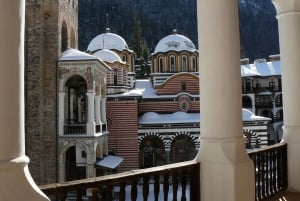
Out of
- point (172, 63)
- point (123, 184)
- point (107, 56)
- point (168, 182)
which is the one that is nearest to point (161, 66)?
point (172, 63)

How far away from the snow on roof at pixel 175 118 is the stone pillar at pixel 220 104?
21962mm

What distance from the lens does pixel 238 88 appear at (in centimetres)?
372

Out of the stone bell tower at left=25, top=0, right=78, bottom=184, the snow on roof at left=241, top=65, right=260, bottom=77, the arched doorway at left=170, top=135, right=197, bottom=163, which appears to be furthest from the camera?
the snow on roof at left=241, top=65, right=260, bottom=77

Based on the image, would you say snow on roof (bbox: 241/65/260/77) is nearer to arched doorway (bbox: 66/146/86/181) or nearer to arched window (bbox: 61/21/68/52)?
arched window (bbox: 61/21/68/52)

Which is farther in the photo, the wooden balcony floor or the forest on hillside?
the forest on hillside

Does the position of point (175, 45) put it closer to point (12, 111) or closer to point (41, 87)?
point (41, 87)

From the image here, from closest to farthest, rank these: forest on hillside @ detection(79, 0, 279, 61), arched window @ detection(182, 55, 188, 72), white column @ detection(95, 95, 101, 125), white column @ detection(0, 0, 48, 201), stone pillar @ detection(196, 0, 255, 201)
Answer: white column @ detection(0, 0, 48, 201), stone pillar @ detection(196, 0, 255, 201), white column @ detection(95, 95, 101, 125), arched window @ detection(182, 55, 188, 72), forest on hillside @ detection(79, 0, 279, 61)

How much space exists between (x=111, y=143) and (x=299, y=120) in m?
21.2

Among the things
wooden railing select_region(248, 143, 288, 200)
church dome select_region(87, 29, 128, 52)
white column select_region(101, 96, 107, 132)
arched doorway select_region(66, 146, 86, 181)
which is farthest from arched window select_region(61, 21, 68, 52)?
wooden railing select_region(248, 143, 288, 200)

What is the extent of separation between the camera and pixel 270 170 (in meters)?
4.98

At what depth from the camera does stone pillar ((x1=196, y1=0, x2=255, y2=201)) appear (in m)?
3.59

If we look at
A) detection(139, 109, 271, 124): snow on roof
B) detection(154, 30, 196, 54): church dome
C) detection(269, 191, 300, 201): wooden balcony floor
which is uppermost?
detection(154, 30, 196, 54): church dome

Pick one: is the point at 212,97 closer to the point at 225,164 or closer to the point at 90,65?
the point at 225,164

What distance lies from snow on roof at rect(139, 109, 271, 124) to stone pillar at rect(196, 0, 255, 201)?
22.0 metres
